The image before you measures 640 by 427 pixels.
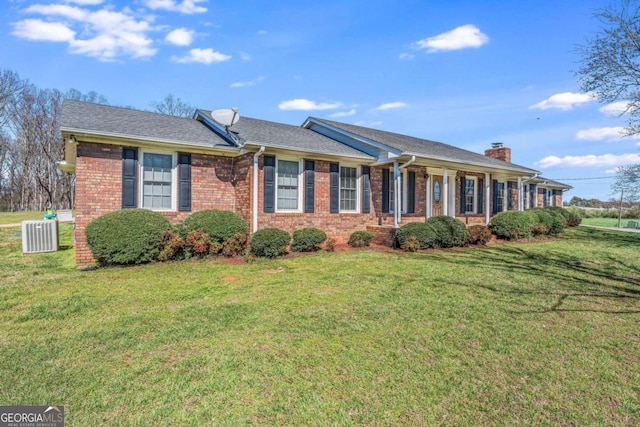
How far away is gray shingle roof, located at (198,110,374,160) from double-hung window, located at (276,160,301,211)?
0.65 meters

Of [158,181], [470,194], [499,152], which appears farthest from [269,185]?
[499,152]

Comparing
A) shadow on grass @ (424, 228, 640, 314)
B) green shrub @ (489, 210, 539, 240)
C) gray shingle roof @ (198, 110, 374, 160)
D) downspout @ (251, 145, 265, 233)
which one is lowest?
shadow on grass @ (424, 228, 640, 314)

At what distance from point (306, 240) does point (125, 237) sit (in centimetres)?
469

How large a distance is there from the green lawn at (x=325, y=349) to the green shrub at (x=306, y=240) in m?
3.20

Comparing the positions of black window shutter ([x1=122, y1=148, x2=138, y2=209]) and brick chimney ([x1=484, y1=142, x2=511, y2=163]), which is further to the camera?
brick chimney ([x1=484, y1=142, x2=511, y2=163])

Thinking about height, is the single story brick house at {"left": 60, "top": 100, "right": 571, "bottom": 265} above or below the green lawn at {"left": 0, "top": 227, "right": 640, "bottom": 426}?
above

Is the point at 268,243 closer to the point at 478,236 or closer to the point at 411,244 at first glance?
the point at 411,244

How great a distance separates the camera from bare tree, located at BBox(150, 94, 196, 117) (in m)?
37.2

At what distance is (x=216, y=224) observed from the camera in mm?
9164

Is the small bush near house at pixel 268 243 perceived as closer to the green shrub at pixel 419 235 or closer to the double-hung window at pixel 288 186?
the double-hung window at pixel 288 186

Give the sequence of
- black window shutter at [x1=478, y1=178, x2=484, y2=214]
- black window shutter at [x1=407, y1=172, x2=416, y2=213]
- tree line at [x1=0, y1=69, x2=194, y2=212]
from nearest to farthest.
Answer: black window shutter at [x1=407, y1=172, x2=416, y2=213]
black window shutter at [x1=478, y1=178, x2=484, y2=214]
tree line at [x1=0, y1=69, x2=194, y2=212]

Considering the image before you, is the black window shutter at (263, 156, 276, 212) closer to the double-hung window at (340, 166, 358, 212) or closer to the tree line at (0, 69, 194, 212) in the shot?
the double-hung window at (340, 166, 358, 212)

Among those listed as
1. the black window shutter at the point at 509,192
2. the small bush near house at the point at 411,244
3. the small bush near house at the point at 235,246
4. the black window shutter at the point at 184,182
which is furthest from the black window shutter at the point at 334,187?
the black window shutter at the point at 509,192

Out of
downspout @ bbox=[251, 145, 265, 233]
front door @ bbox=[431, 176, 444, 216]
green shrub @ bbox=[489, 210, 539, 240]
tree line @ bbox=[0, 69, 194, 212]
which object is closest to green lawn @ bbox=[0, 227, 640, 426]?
downspout @ bbox=[251, 145, 265, 233]
